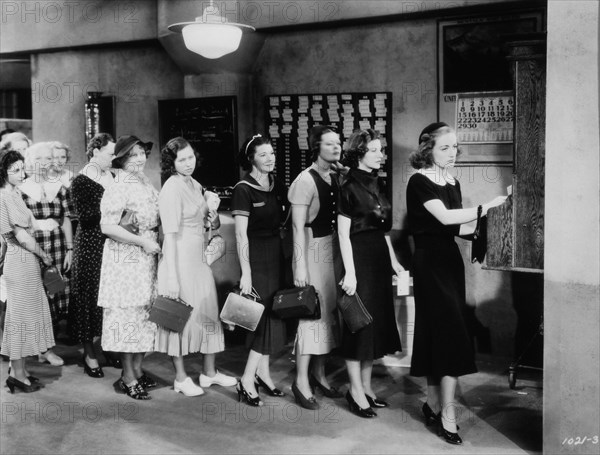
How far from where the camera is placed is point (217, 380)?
528cm

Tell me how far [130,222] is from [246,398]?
1.33 metres

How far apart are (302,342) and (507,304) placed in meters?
1.87

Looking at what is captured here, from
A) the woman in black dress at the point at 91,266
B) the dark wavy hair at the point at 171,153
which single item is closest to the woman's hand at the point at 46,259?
the woman in black dress at the point at 91,266

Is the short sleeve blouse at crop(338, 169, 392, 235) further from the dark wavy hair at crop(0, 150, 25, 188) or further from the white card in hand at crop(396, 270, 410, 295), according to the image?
the dark wavy hair at crop(0, 150, 25, 188)

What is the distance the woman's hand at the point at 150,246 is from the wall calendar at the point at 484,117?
243 cm

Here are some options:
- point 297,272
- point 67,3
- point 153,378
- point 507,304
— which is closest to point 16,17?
point 67,3

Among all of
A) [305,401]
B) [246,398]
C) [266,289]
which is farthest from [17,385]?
[305,401]

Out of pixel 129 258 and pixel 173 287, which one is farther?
pixel 129 258

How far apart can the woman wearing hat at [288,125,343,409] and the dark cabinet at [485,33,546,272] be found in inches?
44.8

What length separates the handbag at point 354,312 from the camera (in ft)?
14.6

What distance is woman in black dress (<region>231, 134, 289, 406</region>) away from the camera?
4859 millimetres

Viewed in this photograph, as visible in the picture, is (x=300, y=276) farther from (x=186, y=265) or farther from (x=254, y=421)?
(x=254, y=421)

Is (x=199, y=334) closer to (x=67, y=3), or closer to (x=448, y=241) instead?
(x=448, y=241)

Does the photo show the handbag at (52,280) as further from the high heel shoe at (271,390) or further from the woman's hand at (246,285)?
the high heel shoe at (271,390)
